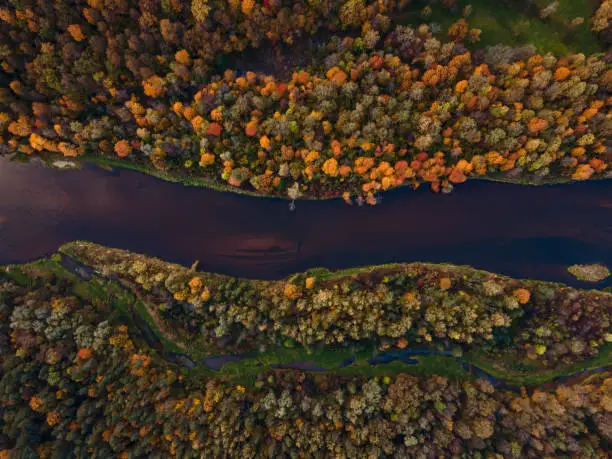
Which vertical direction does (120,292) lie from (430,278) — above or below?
below

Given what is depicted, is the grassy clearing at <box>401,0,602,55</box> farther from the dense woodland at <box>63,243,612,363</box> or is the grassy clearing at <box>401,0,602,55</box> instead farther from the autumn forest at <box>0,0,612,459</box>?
the dense woodland at <box>63,243,612,363</box>

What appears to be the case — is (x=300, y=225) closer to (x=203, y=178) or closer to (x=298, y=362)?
(x=203, y=178)

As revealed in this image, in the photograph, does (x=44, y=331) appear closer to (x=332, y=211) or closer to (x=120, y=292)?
(x=120, y=292)

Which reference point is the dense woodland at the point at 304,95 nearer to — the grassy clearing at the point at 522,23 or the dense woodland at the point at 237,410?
the grassy clearing at the point at 522,23

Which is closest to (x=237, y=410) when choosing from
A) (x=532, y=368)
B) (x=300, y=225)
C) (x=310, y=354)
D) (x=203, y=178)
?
(x=310, y=354)

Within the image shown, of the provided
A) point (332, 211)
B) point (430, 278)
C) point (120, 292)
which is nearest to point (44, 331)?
point (120, 292)

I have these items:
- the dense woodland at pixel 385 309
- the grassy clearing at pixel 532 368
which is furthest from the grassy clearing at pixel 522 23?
the grassy clearing at pixel 532 368

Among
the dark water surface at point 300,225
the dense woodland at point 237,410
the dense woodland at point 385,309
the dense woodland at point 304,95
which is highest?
the dense woodland at point 304,95
